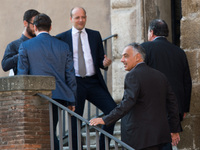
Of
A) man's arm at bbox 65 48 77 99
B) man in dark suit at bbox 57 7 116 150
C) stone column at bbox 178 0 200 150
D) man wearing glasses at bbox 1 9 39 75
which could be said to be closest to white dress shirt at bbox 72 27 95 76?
man in dark suit at bbox 57 7 116 150

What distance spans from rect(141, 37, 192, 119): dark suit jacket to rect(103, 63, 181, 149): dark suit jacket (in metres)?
0.88

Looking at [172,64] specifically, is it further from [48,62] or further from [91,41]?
[48,62]

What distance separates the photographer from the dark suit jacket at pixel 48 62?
6789 millimetres

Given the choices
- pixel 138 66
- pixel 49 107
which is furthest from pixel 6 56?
pixel 138 66

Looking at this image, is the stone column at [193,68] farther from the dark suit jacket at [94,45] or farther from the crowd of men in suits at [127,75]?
the dark suit jacket at [94,45]

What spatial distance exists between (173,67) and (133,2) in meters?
2.87

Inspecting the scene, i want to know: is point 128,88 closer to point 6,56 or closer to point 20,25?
point 6,56

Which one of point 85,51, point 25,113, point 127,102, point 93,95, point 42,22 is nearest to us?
point 127,102

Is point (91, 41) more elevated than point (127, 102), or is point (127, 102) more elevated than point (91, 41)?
point (91, 41)

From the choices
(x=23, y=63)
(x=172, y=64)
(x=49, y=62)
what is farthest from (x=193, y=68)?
(x=23, y=63)

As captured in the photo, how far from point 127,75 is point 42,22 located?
1225 mm

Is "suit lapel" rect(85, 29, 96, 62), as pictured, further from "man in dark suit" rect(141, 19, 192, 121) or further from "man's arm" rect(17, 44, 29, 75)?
"man's arm" rect(17, 44, 29, 75)

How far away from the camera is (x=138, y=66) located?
6.43 metres

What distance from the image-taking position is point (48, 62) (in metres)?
6.82
